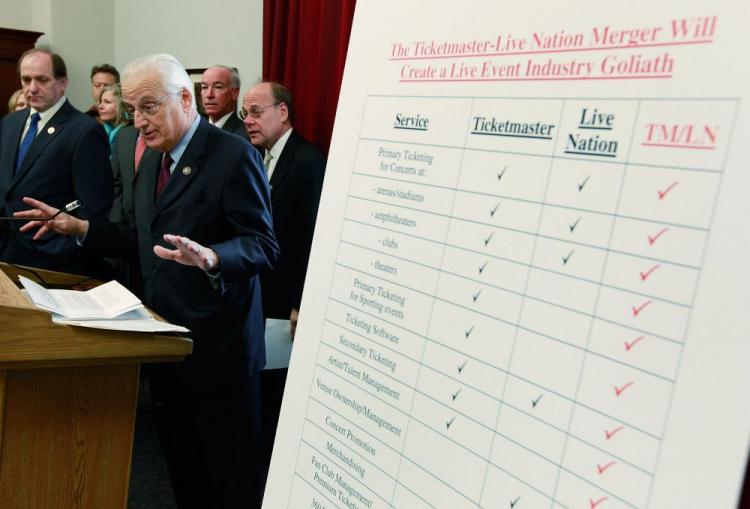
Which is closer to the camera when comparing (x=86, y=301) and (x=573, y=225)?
(x=573, y=225)

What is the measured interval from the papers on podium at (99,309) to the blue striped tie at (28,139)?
4.47ft

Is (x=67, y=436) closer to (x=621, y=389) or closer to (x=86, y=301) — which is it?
(x=86, y=301)

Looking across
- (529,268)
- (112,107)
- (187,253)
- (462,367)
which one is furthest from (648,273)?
(112,107)

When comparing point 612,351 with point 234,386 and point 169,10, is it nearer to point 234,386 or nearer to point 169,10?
point 234,386

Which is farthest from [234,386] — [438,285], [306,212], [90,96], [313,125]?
[90,96]

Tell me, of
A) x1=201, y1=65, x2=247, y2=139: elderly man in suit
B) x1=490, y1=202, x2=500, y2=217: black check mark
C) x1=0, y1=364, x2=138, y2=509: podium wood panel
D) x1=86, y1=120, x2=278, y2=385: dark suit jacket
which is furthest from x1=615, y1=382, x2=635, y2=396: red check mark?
x1=201, y1=65, x2=247, y2=139: elderly man in suit

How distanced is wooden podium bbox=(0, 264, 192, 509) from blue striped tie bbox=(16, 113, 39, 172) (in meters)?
1.14

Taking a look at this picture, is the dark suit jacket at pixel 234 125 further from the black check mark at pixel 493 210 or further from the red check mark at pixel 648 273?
the red check mark at pixel 648 273

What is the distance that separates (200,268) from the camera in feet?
5.82

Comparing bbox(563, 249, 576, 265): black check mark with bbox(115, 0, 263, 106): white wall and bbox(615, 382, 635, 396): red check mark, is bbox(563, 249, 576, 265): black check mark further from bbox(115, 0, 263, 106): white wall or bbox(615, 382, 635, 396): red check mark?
bbox(115, 0, 263, 106): white wall

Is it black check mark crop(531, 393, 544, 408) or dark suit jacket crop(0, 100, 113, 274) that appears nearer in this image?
black check mark crop(531, 393, 544, 408)

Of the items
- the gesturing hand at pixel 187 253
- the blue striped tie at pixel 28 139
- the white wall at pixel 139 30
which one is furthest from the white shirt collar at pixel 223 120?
the gesturing hand at pixel 187 253

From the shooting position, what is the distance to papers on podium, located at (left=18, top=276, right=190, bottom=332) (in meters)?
1.47

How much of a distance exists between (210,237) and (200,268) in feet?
0.44
